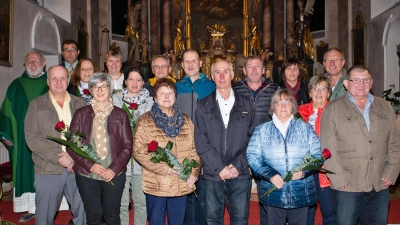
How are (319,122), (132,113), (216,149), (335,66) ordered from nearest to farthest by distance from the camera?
(216,149)
(319,122)
(132,113)
(335,66)

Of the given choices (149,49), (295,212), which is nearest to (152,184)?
(295,212)

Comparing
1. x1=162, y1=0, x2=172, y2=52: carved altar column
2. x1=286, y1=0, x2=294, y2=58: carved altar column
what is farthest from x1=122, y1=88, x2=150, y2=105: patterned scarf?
x1=286, y1=0, x2=294, y2=58: carved altar column

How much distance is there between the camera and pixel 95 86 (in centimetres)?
382

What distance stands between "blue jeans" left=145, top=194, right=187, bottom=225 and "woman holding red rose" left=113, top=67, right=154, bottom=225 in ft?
1.06

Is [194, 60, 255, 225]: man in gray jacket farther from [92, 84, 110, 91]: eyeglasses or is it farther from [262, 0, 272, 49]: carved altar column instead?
[262, 0, 272, 49]: carved altar column

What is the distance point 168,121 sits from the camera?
382 centimetres

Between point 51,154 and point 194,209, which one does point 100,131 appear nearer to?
point 51,154

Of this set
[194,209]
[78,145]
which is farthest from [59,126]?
[194,209]

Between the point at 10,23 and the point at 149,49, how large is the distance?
8923 mm

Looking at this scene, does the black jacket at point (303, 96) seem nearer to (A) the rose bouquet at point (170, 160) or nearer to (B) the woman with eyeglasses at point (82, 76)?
(A) the rose bouquet at point (170, 160)

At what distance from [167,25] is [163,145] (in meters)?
14.0

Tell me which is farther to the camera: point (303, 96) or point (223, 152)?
point (303, 96)

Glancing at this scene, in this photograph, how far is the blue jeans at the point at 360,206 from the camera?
3.60 meters

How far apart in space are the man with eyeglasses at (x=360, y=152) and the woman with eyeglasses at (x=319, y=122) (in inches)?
14.3
